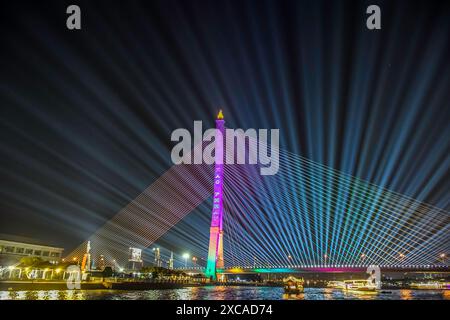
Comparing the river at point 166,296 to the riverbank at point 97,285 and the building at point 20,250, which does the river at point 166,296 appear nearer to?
the riverbank at point 97,285

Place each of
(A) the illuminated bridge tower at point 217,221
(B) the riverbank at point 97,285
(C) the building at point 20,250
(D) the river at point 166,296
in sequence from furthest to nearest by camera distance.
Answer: (C) the building at point 20,250 < (A) the illuminated bridge tower at point 217,221 < (B) the riverbank at point 97,285 < (D) the river at point 166,296

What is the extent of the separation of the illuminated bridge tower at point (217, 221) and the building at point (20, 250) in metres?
26.1

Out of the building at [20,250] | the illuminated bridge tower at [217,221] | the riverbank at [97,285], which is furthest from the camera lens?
the building at [20,250]

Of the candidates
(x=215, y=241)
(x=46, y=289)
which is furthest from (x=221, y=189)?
(x=46, y=289)

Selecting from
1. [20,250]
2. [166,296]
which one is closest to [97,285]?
[166,296]

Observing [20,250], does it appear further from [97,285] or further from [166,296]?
[166,296]

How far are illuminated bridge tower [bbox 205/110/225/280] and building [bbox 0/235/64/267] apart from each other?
26.1 meters

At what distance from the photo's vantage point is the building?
58.5 metres

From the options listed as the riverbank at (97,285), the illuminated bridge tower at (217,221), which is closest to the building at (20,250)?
the riverbank at (97,285)

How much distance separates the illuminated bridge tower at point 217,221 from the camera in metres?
53.2

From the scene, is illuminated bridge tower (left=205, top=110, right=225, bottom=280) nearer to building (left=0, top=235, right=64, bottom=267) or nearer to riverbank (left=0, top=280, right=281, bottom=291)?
riverbank (left=0, top=280, right=281, bottom=291)

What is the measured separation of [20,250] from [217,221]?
3455 cm
